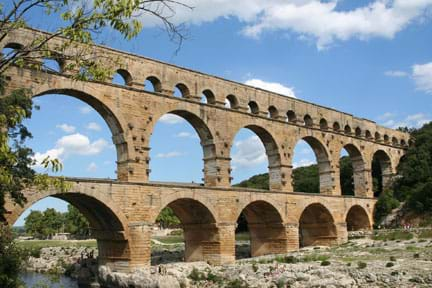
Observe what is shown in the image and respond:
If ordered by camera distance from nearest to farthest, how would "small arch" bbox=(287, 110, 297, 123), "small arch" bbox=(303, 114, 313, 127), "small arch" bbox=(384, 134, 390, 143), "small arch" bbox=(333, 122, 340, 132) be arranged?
"small arch" bbox=(287, 110, 297, 123) → "small arch" bbox=(303, 114, 313, 127) → "small arch" bbox=(333, 122, 340, 132) → "small arch" bbox=(384, 134, 390, 143)

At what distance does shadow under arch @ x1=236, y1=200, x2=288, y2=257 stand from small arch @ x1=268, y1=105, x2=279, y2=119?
20.4 feet

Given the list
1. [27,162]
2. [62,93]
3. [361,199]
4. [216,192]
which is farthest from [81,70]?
[361,199]

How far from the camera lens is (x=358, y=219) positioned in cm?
4122

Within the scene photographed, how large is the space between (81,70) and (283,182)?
26.0m

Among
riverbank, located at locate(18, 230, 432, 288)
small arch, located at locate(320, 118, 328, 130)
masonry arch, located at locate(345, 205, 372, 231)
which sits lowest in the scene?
riverbank, located at locate(18, 230, 432, 288)

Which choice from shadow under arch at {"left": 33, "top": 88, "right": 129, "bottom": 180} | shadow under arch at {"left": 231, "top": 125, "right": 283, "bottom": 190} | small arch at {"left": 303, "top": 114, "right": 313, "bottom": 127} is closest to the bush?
shadow under arch at {"left": 231, "top": 125, "right": 283, "bottom": 190}

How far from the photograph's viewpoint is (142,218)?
2384 cm

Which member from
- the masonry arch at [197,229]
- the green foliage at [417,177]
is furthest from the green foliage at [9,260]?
the green foliage at [417,177]

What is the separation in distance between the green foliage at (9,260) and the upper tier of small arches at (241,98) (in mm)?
8479

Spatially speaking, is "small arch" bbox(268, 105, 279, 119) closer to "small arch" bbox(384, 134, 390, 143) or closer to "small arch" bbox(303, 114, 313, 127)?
"small arch" bbox(303, 114, 313, 127)

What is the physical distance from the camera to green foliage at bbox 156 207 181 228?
225 feet

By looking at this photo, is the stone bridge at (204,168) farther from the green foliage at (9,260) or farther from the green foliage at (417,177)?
the green foliage at (9,260)

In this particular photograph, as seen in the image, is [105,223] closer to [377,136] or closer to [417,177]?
[377,136]

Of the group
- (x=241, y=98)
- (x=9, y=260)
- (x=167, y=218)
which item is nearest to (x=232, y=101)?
→ (x=241, y=98)
